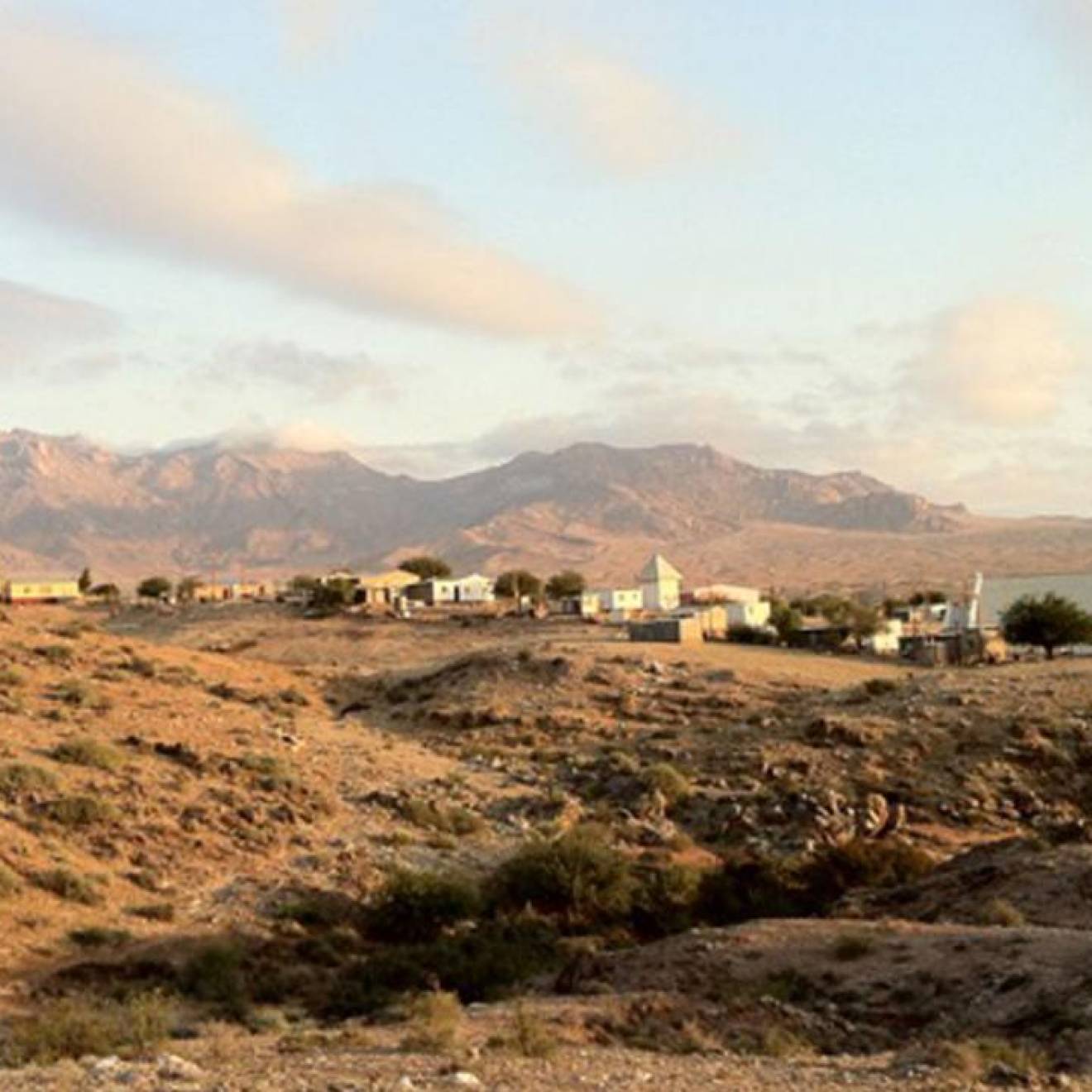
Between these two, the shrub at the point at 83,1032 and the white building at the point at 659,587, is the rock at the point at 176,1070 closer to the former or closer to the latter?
the shrub at the point at 83,1032

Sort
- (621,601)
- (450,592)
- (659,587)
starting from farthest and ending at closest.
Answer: (450,592) → (659,587) → (621,601)

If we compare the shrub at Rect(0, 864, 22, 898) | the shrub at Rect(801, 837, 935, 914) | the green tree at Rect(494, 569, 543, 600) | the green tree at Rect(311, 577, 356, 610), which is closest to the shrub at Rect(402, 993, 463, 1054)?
the shrub at Rect(0, 864, 22, 898)

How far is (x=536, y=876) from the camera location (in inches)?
965

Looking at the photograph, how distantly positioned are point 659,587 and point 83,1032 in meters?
80.5

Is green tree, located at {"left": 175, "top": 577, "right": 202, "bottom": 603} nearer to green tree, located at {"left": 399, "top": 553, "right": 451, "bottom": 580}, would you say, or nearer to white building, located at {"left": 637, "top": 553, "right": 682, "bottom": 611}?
green tree, located at {"left": 399, "top": 553, "right": 451, "bottom": 580}

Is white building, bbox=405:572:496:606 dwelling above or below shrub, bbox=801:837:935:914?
above

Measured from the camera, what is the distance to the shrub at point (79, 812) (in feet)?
82.3

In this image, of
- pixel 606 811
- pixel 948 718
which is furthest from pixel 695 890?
pixel 948 718

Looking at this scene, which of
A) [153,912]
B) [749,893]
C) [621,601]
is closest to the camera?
[153,912]

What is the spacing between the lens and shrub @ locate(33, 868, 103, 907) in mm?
22078

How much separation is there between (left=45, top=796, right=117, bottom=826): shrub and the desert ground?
0.04 metres

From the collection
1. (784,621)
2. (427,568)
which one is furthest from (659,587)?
(427,568)

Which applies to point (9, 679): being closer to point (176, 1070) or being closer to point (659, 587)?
point (176, 1070)

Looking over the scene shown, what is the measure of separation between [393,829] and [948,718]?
53.1 feet
